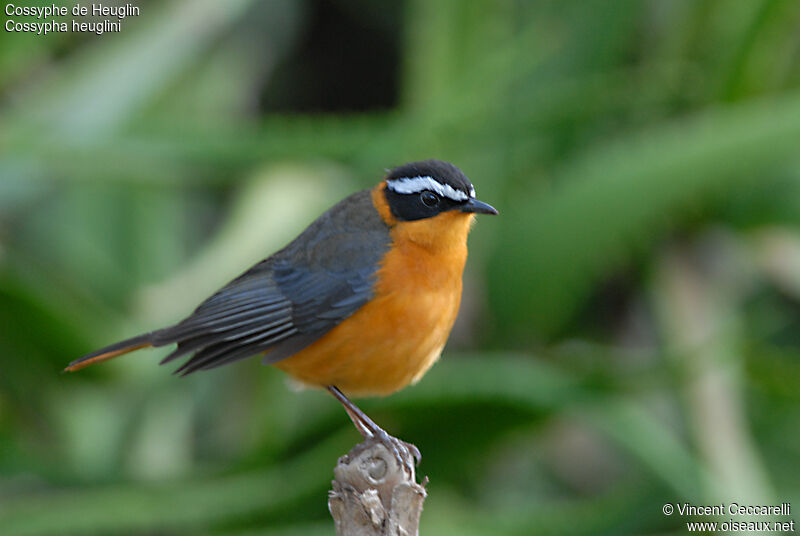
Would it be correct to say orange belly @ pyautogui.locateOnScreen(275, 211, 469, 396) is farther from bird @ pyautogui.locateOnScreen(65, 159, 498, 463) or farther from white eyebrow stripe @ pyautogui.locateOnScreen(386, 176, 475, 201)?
white eyebrow stripe @ pyautogui.locateOnScreen(386, 176, 475, 201)

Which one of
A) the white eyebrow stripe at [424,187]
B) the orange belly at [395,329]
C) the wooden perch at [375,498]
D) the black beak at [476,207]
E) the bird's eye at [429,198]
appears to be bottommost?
the wooden perch at [375,498]

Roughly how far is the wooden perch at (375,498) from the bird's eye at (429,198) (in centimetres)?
77

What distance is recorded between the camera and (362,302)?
329cm

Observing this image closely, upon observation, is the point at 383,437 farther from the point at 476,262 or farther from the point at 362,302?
the point at 476,262

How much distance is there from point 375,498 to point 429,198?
0.91 metres

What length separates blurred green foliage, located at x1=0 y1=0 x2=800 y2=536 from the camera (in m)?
5.10

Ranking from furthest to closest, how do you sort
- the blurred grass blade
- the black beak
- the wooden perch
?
the blurred grass blade
the black beak
the wooden perch

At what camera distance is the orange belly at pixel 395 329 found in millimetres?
3254

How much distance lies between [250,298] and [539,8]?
163 inches

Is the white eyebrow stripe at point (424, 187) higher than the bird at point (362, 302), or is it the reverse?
the white eyebrow stripe at point (424, 187)

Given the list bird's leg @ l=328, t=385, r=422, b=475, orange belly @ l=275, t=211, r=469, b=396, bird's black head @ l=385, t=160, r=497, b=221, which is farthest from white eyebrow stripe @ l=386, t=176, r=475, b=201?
bird's leg @ l=328, t=385, r=422, b=475

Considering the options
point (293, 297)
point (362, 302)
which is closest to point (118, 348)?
point (293, 297)

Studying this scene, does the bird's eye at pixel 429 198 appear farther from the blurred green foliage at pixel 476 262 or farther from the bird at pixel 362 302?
the blurred green foliage at pixel 476 262

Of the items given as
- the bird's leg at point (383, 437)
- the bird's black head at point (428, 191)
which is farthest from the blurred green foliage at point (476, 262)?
the bird's black head at point (428, 191)
